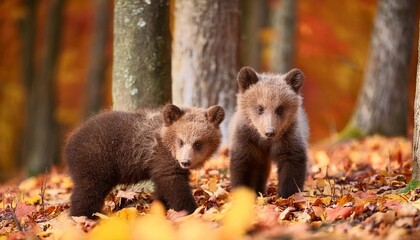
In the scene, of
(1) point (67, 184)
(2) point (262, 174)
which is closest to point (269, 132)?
(2) point (262, 174)

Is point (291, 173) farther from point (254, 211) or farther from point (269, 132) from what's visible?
point (254, 211)

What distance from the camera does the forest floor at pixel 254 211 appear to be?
413 centimetres

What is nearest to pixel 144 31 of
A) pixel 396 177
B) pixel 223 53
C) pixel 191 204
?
pixel 223 53

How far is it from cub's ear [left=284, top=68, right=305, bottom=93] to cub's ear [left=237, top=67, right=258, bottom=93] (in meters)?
0.36

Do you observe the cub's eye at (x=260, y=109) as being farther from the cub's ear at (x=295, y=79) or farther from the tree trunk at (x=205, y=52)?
the tree trunk at (x=205, y=52)

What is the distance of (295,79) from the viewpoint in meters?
7.43

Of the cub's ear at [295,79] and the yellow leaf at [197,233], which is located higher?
the cub's ear at [295,79]

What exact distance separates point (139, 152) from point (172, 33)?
13197 millimetres

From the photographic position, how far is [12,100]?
1175 inches

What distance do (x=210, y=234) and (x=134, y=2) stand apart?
16.3ft

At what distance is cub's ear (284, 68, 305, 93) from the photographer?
7.39m

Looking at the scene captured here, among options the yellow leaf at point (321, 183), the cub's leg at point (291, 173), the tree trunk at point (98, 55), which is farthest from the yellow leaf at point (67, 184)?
the tree trunk at point (98, 55)

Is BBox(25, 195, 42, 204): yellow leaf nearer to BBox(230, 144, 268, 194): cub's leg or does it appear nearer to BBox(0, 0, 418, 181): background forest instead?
BBox(230, 144, 268, 194): cub's leg

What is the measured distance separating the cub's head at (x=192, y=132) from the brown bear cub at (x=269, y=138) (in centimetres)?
52
